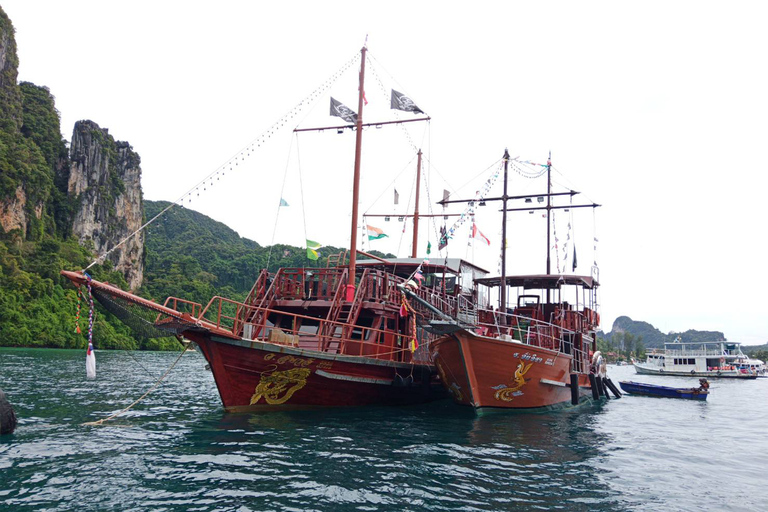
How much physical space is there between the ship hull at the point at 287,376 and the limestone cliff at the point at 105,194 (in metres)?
80.5

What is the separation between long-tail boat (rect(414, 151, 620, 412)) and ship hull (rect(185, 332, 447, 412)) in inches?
85.0

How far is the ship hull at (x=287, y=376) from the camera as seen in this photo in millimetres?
13445

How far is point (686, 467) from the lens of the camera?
1141cm

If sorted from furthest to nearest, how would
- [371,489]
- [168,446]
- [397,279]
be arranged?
[397,279]
[168,446]
[371,489]

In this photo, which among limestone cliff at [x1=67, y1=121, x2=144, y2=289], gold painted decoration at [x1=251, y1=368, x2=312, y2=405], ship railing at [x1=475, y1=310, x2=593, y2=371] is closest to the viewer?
gold painted decoration at [x1=251, y1=368, x2=312, y2=405]

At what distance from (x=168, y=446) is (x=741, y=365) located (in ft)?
265

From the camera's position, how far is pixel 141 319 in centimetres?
1367

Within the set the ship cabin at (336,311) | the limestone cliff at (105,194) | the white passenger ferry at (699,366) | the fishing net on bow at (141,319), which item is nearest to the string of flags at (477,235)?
the ship cabin at (336,311)

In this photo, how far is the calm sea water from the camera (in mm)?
7863

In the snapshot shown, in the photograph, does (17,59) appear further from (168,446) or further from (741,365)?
(741,365)

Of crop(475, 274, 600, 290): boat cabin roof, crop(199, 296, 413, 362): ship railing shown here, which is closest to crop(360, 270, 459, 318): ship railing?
crop(199, 296, 413, 362): ship railing

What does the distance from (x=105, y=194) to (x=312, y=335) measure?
92689 mm

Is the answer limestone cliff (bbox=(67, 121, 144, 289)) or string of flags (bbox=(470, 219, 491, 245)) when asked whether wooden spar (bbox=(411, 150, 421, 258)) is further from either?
limestone cliff (bbox=(67, 121, 144, 289))

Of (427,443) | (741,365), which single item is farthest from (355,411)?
(741,365)
